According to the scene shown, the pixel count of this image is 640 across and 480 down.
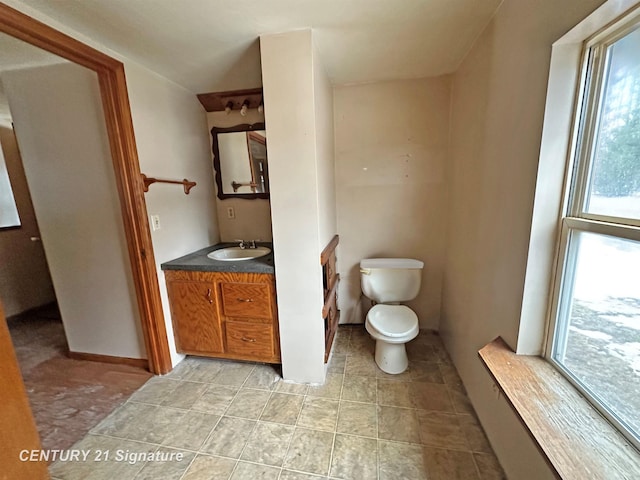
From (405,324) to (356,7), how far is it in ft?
6.25

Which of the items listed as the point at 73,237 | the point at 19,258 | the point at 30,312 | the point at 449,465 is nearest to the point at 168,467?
the point at 449,465

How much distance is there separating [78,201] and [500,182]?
2.68m

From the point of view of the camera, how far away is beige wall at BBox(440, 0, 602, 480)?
3.25 ft

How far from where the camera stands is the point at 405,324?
1.83 metres

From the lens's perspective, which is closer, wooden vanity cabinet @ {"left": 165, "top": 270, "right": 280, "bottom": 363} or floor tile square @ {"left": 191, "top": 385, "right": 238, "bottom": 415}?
floor tile square @ {"left": 191, "top": 385, "right": 238, "bottom": 415}

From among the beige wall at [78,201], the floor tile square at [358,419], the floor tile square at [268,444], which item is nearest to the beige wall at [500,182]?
the floor tile square at [358,419]

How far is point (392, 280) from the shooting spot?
209cm

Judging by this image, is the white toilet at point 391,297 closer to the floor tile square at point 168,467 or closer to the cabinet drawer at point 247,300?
the cabinet drawer at point 247,300

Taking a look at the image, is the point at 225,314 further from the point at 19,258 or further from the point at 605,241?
the point at 19,258

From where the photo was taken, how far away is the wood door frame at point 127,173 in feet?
4.30

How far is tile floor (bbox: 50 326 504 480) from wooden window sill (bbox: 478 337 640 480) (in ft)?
1.83

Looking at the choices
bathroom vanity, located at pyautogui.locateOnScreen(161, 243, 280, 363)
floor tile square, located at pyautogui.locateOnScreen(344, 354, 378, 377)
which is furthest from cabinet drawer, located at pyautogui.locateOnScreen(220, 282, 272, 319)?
floor tile square, located at pyautogui.locateOnScreen(344, 354, 378, 377)

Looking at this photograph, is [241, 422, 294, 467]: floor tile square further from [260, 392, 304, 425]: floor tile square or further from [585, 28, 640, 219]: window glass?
[585, 28, 640, 219]: window glass

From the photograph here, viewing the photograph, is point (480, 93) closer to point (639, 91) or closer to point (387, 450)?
point (639, 91)
